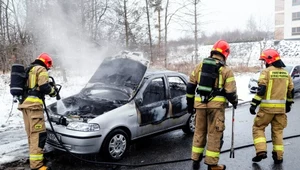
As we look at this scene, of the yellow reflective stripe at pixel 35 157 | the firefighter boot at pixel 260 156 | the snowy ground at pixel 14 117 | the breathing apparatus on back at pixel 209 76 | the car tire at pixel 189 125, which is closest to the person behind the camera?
the breathing apparatus on back at pixel 209 76

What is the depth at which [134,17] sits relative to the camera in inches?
702

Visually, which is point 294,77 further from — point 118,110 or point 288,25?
point 288,25

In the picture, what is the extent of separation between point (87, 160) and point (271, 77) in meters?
3.32

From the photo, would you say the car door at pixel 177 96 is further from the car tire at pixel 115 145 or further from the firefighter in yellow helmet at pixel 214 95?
the firefighter in yellow helmet at pixel 214 95

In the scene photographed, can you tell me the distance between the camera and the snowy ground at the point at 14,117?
17.1 feet

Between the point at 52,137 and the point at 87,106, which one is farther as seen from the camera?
the point at 87,106

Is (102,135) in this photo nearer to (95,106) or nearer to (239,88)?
(95,106)

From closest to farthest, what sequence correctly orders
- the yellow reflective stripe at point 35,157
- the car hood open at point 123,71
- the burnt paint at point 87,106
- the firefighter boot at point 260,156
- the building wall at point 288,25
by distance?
the yellow reflective stripe at point 35,157 < the firefighter boot at point 260,156 < the burnt paint at point 87,106 < the car hood open at point 123,71 < the building wall at point 288,25

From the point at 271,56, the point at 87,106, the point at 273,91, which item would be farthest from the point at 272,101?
the point at 87,106

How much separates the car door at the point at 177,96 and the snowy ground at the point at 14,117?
9.77 feet

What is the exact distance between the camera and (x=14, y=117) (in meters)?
7.95

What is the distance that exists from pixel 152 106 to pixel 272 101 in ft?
7.02

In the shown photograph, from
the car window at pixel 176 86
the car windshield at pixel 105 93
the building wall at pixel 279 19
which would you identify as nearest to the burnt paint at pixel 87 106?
the car windshield at pixel 105 93

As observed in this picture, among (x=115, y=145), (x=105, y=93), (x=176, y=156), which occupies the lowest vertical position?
(x=176, y=156)
